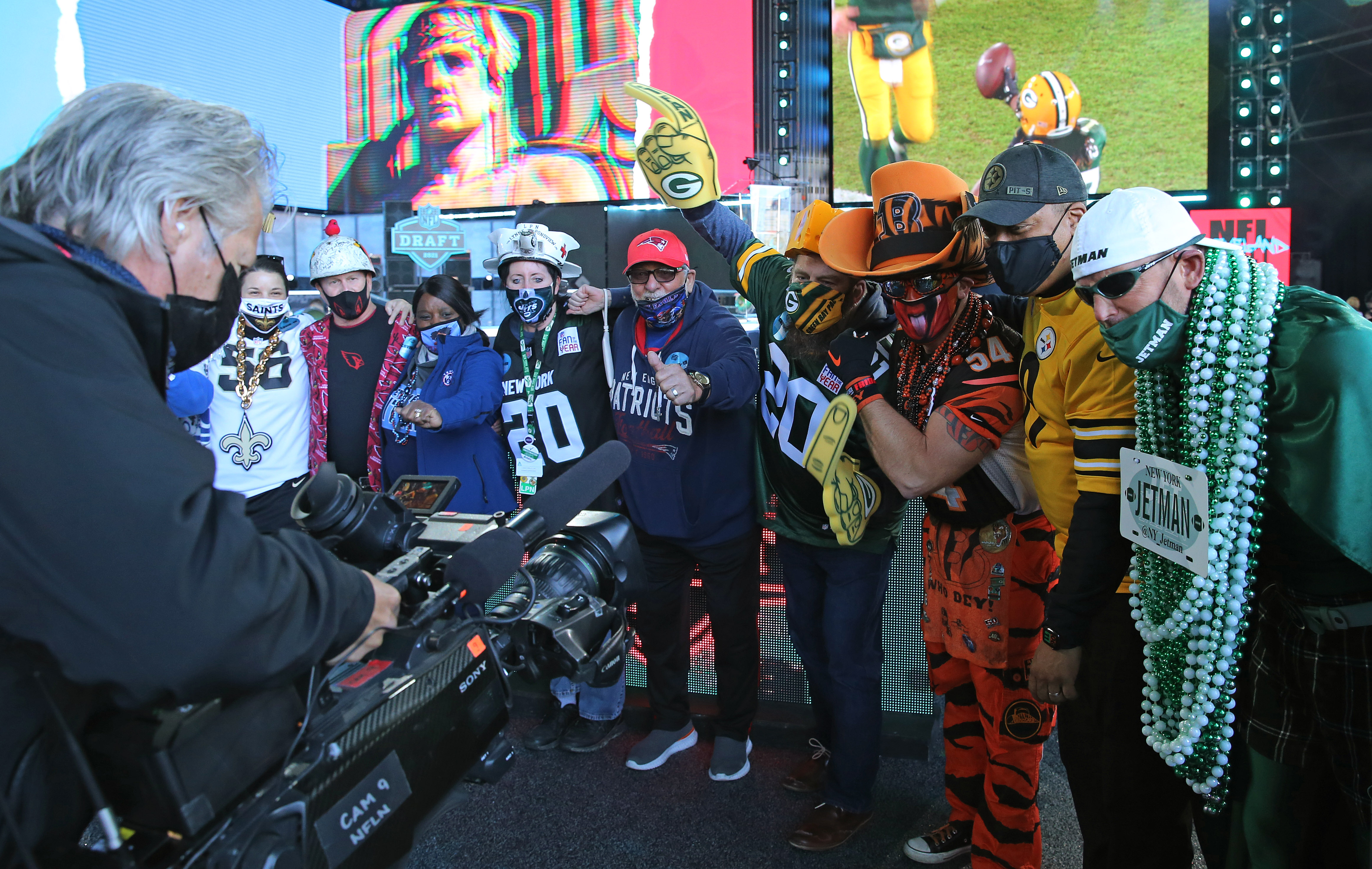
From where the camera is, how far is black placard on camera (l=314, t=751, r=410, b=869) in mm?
985

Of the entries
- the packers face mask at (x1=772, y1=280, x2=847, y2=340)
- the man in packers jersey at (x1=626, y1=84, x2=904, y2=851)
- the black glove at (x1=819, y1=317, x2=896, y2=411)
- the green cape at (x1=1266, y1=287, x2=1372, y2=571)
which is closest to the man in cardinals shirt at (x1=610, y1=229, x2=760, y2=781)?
the man in packers jersey at (x1=626, y1=84, x2=904, y2=851)

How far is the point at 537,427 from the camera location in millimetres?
3170

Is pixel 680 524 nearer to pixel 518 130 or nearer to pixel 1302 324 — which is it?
pixel 1302 324

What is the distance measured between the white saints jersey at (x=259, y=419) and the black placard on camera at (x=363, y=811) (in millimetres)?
2320

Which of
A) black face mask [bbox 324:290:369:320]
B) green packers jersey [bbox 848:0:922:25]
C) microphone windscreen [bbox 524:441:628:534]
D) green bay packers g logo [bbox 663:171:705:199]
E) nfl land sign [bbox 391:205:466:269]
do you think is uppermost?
green packers jersey [bbox 848:0:922:25]

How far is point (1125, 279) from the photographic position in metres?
1.42

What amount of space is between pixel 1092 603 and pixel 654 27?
1324cm

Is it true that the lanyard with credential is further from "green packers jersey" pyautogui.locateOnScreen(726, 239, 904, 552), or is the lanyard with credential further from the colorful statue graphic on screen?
the colorful statue graphic on screen

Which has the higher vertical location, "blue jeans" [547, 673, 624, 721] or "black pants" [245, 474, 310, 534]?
"black pants" [245, 474, 310, 534]

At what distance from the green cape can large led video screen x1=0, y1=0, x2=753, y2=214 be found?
1066cm

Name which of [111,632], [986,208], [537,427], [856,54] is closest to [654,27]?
[856,54]

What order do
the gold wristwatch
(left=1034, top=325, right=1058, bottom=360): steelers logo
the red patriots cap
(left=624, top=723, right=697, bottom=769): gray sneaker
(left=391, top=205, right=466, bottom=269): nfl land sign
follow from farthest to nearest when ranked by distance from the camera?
(left=391, top=205, right=466, bottom=269): nfl land sign < (left=624, top=723, right=697, bottom=769): gray sneaker < the red patriots cap < the gold wristwatch < (left=1034, top=325, right=1058, bottom=360): steelers logo

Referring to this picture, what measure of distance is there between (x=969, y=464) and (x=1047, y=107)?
1023 centimetres

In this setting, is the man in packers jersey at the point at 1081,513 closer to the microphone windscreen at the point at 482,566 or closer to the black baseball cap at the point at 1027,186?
the black baseball cap at the point at 1027,186
